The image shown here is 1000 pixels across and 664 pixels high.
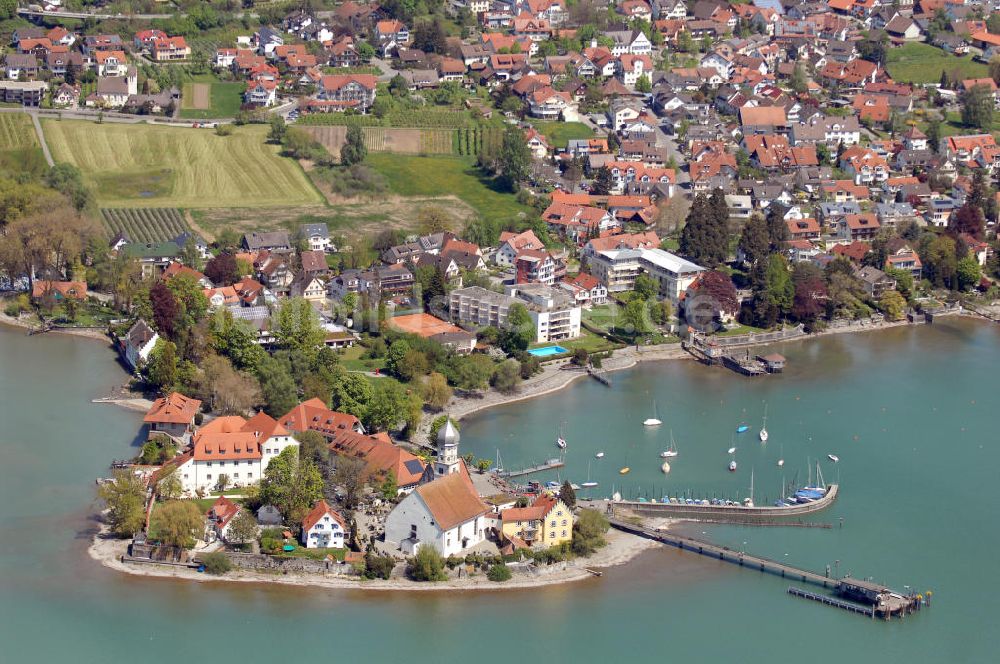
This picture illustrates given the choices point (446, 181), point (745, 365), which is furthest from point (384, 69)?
point (745, 365)

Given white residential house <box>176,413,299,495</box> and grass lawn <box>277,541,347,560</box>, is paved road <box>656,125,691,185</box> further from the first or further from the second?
grass lawn <box>277,541,347,560</box>

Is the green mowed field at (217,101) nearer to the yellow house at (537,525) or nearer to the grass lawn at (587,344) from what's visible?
the grass lawn at (587,344)

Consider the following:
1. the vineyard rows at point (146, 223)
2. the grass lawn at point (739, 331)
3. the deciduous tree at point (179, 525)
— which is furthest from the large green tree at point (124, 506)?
the grass lawn at point (739, 331)

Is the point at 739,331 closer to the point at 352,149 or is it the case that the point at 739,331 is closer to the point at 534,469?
the point at 534,469

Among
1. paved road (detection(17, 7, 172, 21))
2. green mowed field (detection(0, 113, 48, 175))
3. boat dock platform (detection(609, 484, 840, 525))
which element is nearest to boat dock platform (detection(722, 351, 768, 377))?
boat dock platform (detection(609, 484, 840, 525))

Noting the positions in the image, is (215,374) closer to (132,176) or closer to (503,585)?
(503,585)

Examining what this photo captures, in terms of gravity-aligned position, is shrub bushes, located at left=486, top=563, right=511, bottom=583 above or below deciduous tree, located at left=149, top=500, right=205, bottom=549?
below

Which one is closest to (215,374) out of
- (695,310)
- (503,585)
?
(503,585)
